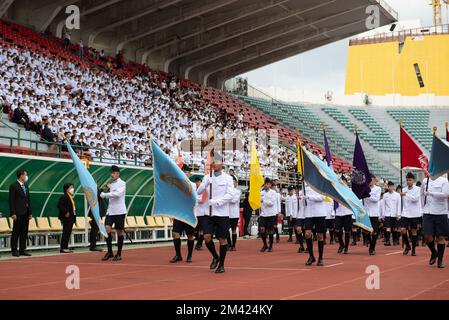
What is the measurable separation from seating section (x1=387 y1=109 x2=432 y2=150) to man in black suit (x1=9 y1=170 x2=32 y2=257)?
4594 cm

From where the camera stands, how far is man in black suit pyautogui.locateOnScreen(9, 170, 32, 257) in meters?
18.3

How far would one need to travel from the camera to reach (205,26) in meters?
48.8

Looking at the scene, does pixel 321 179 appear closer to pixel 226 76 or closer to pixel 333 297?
pixel 333 297

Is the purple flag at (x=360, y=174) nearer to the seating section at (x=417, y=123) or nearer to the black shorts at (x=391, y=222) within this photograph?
the black shorts at (x=391, y=222)

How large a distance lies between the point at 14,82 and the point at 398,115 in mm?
42337

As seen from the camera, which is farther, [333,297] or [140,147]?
[140,147]

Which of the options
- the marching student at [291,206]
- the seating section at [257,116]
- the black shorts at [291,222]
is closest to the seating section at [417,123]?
the seating section at [257,116]

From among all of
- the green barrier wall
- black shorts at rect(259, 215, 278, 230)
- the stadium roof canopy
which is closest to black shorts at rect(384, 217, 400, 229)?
black shorts at rect(259, 215, 278, 230)

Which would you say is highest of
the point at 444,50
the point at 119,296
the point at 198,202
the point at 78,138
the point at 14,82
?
the point at 444,50

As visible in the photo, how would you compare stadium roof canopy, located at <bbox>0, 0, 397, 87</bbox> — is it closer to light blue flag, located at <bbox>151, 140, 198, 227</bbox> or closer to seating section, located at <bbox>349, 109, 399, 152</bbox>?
seating section, located at <bbox>349, 109, 399, 152</bbox>

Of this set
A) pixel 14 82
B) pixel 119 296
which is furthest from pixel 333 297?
pixel 14 82

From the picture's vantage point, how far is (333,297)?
9.96 m

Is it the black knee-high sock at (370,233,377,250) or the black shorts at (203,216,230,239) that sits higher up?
the black shorts at (203,216,230,239)

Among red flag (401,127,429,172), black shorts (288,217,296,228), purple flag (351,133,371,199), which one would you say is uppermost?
red flag (401,127,429,172)
